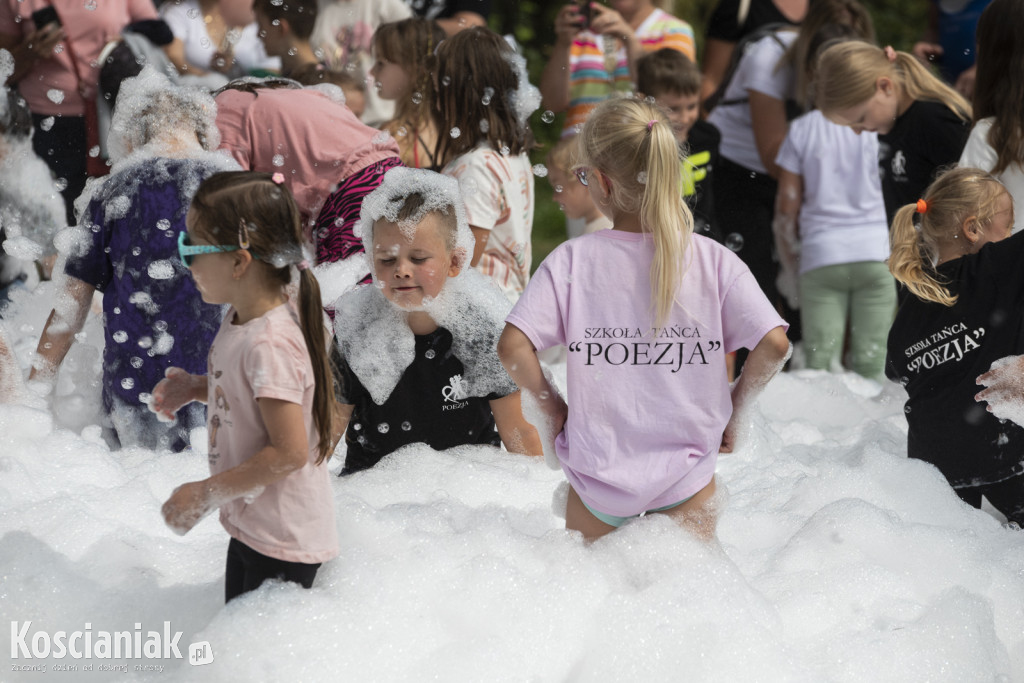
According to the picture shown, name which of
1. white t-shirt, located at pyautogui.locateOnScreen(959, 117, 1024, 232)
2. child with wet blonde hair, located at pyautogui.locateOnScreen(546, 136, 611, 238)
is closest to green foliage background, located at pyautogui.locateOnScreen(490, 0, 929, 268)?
child with wet blonde hair, located at pyautogui.locateOnScreen(546, 136, 611, 238)

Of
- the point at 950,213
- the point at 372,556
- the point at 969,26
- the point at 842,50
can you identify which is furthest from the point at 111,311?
the point at 969,26

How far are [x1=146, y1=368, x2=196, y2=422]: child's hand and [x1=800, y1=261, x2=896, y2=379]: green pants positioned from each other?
3.29m

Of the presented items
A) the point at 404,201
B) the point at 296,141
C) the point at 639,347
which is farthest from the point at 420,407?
the point at 296,141

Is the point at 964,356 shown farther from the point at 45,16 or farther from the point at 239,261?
the point at 45,16

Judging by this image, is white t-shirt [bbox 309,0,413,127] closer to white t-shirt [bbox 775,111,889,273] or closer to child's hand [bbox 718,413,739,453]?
white t-shirt [bbox 775,111,889,273]

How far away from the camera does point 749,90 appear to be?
5.24 metres

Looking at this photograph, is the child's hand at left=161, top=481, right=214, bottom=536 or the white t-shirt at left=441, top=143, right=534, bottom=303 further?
the white t-shirt at left=441, top=143, right=534, bottom=303

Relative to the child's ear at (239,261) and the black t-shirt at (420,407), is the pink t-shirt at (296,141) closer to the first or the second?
the black t-shirt at (420,407)

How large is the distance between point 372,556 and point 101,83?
275 cm

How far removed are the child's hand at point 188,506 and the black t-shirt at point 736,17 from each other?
397cm

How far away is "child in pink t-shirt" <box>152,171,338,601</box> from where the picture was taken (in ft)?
7.34

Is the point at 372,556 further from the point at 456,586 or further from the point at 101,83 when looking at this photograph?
the point at 101,83

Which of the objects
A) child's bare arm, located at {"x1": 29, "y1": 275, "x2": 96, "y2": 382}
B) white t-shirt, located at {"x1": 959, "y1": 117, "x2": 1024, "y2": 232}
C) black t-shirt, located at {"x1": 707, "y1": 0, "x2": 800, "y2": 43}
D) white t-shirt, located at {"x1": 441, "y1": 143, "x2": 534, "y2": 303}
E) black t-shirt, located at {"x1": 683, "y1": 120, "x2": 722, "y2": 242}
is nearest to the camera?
child's bare arm, located at {"x1": 29, "y1": 275, "x2": 96, "y2": 382}

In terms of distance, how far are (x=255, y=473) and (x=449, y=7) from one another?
3.29m
